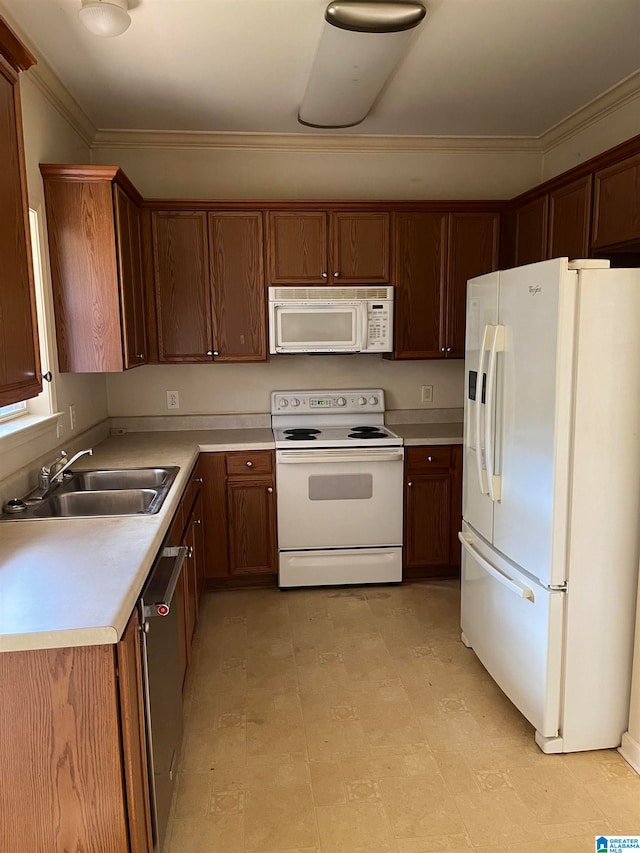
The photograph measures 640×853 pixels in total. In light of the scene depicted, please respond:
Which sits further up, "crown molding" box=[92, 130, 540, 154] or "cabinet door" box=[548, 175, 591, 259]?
"crown molding" box=[92, 130, 540, 154]

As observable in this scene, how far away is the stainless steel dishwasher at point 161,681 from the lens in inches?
63.9

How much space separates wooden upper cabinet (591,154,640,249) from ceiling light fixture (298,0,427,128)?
3.43ft

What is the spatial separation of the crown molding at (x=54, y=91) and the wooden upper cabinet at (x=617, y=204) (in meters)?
2.49

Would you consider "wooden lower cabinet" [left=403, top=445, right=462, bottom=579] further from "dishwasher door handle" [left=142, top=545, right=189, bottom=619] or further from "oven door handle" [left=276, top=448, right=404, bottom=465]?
"dishwasher door handle" [left=142, top=545, right=189, bottom=619]

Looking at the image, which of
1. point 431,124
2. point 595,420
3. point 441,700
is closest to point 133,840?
point 441,700

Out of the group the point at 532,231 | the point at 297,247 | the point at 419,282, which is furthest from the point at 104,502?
the point at 532,231

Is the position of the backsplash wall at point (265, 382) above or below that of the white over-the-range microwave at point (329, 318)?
below

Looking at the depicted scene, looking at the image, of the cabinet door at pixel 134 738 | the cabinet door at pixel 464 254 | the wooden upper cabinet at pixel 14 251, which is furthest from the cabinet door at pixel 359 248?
the cabinet door at pixel 134 738

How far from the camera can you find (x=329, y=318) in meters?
3.66

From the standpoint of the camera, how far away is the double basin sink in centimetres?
233

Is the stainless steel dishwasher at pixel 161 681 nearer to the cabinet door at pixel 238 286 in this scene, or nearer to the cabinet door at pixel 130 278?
the cabinet door at pixel 130 278

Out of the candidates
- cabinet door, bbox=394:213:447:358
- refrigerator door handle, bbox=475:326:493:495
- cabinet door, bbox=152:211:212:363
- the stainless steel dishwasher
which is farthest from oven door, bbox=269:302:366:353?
the stainless steel dishwasher

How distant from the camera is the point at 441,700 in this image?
8.38 ft

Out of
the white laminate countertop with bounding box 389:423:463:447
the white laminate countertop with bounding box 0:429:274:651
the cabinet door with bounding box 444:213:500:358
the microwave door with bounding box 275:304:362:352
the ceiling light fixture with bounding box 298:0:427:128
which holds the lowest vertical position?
the white laminate countertop with bounding box 0:429:274:651
